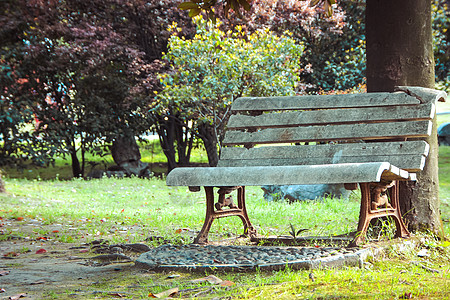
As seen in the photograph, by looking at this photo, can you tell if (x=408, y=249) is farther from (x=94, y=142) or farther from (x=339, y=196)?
(x=94, y=142)

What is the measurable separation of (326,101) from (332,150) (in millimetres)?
454

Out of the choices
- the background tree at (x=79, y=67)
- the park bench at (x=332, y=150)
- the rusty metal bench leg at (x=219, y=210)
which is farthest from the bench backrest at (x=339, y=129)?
the background tree at (x=79, y=67)

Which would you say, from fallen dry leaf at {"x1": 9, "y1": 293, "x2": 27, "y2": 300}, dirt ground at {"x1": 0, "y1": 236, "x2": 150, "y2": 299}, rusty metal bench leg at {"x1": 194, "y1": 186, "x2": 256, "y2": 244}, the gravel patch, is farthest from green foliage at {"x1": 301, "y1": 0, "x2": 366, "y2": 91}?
fallen dry leaf at {"x1": 9, "y1": 293, "x2": 27, "y2": 300}

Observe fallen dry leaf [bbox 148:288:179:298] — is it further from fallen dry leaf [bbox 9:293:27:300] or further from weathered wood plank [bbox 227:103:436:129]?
weathered wood plank [bbox 227:103:436:129]

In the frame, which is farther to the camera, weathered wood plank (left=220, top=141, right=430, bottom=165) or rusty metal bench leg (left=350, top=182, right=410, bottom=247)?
weathered wood plank (left=220, top=141, right=430, bottom=165)

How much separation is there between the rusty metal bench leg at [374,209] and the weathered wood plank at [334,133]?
44cm

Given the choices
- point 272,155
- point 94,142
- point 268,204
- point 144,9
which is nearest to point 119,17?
point 144,9

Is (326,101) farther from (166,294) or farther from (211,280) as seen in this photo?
(166,294)

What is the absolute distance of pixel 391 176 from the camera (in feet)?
11.7

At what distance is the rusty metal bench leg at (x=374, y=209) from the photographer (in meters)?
3.53

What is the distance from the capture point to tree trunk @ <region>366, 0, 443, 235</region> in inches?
168

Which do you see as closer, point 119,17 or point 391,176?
point 391,176

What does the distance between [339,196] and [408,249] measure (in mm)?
4813

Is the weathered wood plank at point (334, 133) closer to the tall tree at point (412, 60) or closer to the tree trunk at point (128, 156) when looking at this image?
the tall tree at point (412, 60)
